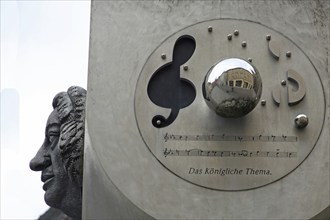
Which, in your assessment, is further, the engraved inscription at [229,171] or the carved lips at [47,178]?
the carved lips at [47,178]

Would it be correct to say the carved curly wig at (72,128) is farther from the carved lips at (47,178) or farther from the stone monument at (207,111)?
the stone monument at (207,111)

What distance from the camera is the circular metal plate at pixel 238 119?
3.77m

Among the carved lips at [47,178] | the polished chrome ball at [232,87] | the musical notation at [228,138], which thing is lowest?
the carved lips at [47,178]

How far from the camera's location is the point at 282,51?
3.97m

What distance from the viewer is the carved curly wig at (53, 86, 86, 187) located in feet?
13.7

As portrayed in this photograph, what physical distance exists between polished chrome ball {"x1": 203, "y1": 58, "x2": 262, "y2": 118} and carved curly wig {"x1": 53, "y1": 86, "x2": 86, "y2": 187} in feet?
2.41

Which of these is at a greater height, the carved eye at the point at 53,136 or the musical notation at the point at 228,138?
the carved eye at the point at 53,136

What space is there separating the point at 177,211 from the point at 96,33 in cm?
90

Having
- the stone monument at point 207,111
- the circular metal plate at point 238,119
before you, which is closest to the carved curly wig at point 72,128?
the stone monument at point 207,111

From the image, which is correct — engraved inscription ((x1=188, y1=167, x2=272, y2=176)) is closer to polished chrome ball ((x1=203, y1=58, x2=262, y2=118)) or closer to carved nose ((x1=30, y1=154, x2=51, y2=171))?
polished chrome ball ((x1=203, y1=58, x2=262, y2=118))

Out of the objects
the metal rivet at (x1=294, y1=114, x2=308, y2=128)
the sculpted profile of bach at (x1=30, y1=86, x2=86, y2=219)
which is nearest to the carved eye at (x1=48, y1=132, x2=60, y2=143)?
the sculpted profile of bach at (x1=30, y1=86, x2=86, y2=219)

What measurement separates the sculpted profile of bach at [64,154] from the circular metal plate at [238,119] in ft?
1.55

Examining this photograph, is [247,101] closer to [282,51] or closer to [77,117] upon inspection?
[282,51]

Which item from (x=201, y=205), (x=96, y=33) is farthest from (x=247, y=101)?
(x=96, y=33)
